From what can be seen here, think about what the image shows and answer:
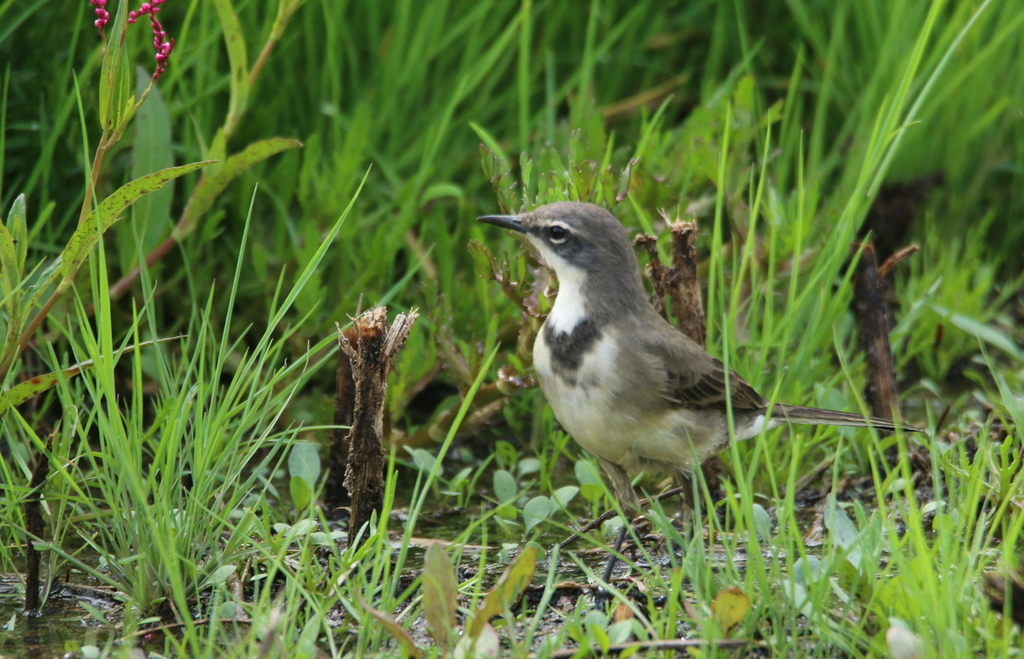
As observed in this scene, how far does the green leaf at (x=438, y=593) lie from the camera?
10.3 feet

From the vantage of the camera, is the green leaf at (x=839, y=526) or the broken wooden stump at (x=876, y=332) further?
the broken wooden stump at (x=876, y=332)

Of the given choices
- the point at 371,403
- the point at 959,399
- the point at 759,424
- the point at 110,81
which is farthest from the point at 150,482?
the point at 959,399

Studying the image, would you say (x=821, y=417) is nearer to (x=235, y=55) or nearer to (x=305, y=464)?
(x=305, y=464)

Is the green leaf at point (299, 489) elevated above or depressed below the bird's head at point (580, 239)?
below

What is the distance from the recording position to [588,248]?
429cm

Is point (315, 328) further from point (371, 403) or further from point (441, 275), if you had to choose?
point (371, 403)

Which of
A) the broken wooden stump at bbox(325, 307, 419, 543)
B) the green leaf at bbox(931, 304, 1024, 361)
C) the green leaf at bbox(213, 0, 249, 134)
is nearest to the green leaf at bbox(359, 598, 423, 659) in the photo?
the broken wooden stump at bbox(325, 307, 419, 543)

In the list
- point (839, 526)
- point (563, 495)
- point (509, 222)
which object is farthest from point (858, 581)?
point (509, 222)

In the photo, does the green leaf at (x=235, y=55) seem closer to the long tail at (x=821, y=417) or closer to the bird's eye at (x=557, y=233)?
the bird's eye at (x=557, y=233)

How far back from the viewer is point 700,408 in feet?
14.1

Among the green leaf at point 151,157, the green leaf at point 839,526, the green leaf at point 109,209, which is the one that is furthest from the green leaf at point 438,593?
the green leaf at point 151,157

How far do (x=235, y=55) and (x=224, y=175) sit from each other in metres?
0.44

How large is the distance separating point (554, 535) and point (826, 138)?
12.2ft

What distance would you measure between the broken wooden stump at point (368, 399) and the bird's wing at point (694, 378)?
96 cm
